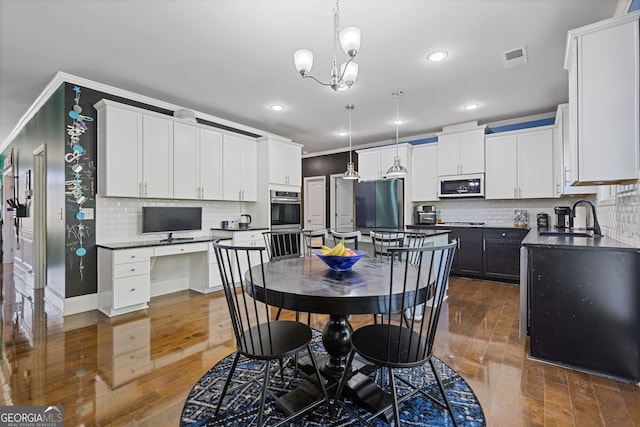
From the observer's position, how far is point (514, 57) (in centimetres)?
300

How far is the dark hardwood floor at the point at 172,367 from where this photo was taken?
5.58 feet

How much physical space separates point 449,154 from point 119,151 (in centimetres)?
499

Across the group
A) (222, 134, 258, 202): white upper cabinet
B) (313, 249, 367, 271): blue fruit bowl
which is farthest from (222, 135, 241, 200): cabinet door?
(313, 249, 367, 271): blue fruit bowl

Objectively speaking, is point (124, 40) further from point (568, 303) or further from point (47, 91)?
point (568, 303)

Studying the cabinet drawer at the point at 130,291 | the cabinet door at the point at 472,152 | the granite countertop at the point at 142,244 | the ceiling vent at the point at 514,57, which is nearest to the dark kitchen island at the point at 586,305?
the ceiling vent at the point at 514,57

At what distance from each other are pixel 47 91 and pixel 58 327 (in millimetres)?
2823

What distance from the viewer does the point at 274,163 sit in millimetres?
5207

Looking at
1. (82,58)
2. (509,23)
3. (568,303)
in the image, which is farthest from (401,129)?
(82,58)

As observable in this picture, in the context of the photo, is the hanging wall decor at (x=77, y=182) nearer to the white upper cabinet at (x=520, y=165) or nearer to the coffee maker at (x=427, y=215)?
the coffee maker at (x=427, y=215)

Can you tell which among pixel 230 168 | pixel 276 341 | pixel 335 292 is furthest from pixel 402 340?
pixel 230 168

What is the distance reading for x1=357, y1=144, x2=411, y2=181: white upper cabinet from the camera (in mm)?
5660

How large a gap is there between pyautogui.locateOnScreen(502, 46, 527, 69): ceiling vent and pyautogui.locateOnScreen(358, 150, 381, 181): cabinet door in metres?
3.00

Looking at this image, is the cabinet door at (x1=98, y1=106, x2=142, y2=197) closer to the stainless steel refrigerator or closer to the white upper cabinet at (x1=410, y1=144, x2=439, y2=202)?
the stainless steel refrigerator

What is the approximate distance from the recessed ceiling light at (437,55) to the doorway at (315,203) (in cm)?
448
